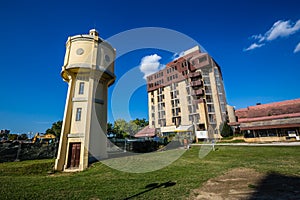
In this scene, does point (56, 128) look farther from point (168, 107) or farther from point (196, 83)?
point (196, 83)

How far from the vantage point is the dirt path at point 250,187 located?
4.84m

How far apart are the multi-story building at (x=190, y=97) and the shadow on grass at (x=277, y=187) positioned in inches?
966

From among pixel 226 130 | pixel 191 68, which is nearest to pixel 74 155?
pixel 226 130

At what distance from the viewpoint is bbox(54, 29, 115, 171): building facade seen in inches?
505

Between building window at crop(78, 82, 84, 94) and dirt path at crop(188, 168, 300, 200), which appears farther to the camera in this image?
building window at crop(78, 82, 84, 94)

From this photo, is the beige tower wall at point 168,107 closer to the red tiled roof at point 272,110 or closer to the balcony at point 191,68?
the balcony at point 191,68

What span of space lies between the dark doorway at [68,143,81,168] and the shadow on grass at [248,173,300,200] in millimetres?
12625

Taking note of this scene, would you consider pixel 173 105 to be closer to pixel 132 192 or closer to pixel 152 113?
pixel 152 113

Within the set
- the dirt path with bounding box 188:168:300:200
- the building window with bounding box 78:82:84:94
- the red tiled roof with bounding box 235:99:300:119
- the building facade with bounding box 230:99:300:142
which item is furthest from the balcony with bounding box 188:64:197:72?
the dirt path with bounding box 188:168:300:200

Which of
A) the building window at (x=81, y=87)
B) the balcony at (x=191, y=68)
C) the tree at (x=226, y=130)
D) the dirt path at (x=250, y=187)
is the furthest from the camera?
the balcony at (x=191, y=68)

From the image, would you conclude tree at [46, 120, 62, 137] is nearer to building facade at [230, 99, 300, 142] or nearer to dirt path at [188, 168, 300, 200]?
dirt path at [188, 168, 300, 200]

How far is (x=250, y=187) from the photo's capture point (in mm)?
5590

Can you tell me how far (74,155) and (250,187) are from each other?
12.8 metres

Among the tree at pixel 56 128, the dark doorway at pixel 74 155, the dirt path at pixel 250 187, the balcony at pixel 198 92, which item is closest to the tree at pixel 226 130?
the balcony at pixel 198 92
